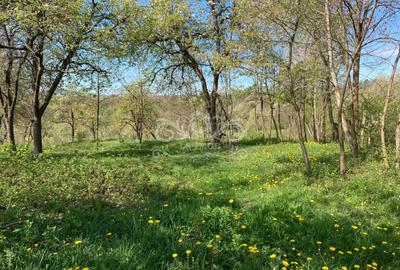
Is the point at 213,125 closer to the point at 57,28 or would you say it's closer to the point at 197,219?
the point at 57,28

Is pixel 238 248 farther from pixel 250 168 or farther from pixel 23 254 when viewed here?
pixel 250 168

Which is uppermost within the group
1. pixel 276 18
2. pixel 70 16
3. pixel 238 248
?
pixel 70 16

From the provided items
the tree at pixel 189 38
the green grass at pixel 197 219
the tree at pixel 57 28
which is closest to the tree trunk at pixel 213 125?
the tree at pixel 189 38

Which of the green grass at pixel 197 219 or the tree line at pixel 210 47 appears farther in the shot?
the tree line at pixel 210 47

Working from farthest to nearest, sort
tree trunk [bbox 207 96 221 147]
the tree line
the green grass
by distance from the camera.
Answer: tree trunk [bbox 207 96 221 147]
the tree line
the green grass

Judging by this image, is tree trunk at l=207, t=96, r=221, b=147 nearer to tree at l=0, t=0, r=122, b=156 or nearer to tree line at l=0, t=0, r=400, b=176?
tree line at l=0, t=0, r=400, b=176

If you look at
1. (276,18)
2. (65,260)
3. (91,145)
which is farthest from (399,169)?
(91,145)

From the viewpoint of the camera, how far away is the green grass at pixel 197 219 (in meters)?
4.19

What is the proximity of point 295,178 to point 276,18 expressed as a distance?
429 centimetres

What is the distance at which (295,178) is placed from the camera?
8984 millimetres

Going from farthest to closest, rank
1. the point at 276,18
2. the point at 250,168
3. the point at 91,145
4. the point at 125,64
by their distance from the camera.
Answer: the point at 91,145, the point at 125,64, the point at 250,168, the point at 276,18

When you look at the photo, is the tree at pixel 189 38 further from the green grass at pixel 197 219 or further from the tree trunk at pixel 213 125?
the green grass at pixel 197 219

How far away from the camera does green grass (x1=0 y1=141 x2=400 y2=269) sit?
13.8 ft

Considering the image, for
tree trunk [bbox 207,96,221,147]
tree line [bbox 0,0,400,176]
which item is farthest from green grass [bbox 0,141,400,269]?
tree trunk [bbox 207,96,221,147]
